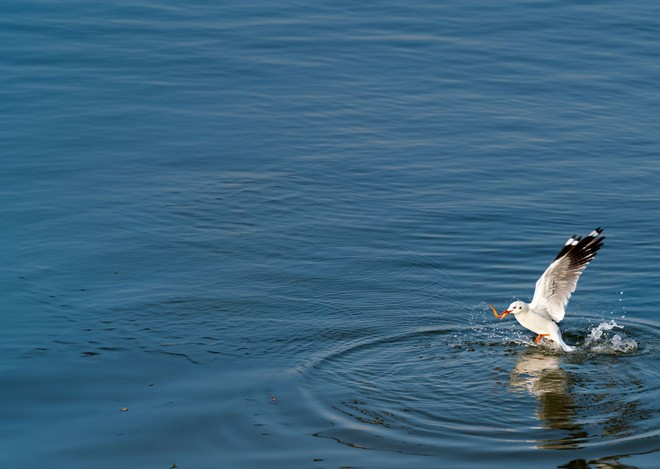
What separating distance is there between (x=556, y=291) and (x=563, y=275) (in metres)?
0.20

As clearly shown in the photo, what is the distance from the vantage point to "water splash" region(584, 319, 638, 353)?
10477 mm

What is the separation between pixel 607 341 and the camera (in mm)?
10648

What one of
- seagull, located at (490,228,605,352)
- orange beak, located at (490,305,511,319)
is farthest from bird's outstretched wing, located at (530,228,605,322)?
orange beak, located at (490,305,511,319)

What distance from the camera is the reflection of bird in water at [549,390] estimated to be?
28.9 ft

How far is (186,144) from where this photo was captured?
16.0 m

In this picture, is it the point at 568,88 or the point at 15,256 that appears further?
the point at 568,88

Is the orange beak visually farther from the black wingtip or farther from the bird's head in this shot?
the black wingtip

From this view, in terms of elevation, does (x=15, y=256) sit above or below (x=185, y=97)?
below

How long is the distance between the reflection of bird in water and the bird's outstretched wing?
51 centimetres

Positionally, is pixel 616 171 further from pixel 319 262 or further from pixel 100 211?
pixel 100 211

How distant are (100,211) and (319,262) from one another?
2.84 meters

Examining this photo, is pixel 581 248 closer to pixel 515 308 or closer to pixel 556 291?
pixel 556 291

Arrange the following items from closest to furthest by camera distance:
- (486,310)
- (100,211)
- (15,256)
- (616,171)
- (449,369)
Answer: (449,369) → (486,310) → (15,256) → (100,211) → (616,171)

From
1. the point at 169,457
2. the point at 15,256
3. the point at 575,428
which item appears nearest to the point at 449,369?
the point at 575,428
